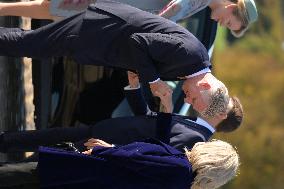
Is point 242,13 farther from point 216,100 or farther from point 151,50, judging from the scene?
point 151,50

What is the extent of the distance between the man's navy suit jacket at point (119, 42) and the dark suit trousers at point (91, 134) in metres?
0.27

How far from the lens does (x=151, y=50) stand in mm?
2932

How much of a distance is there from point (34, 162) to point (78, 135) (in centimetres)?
34

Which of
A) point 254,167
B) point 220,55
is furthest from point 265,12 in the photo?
point 254,167

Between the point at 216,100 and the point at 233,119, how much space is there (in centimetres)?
52

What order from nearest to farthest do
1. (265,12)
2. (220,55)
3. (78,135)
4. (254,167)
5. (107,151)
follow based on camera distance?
(107,151), (78,135), (254,167), (220,55), (265,12)

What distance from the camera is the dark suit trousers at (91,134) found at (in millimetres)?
3186

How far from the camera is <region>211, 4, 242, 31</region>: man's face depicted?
370 centimetres

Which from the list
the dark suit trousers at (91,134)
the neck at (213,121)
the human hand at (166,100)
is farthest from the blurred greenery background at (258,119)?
the human hand at (166,100)

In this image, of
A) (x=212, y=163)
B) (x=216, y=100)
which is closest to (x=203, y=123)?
(x=216, y=100)

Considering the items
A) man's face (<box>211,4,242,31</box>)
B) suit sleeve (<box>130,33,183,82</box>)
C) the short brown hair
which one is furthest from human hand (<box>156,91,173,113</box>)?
man's face (<box>211,4,242,31</box>)

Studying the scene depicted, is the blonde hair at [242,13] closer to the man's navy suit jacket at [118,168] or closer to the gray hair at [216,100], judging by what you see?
the gray hair at [216,100]

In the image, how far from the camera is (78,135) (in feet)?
11.0

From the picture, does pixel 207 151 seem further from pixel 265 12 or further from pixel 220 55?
pixel 265 12
